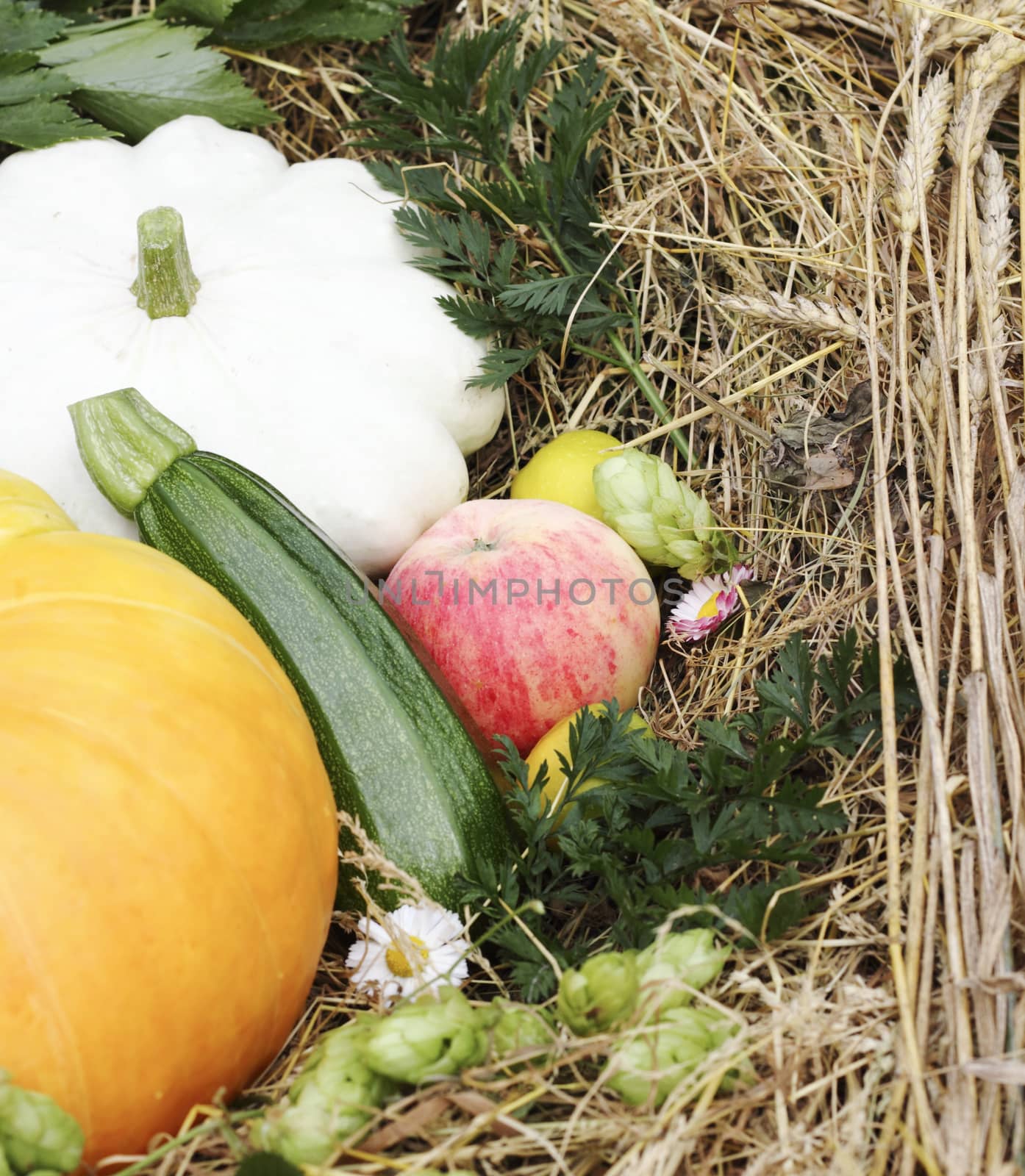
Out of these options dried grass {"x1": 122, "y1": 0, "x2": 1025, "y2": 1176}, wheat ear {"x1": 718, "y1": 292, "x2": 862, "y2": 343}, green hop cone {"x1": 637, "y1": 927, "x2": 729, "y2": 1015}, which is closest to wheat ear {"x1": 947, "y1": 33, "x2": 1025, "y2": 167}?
dried grass {"x1": 122, "y1": 0, "x2": 1025, "y2": 1176}

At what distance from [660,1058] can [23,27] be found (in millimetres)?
2279

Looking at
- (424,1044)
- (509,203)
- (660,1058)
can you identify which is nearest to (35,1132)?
(424,1044)

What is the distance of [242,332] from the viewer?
195 centimetres

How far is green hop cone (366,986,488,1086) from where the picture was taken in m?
1.05

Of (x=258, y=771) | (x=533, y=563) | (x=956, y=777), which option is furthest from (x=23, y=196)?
(x=956, y=777)

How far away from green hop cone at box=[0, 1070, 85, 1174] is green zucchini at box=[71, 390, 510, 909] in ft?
1.90

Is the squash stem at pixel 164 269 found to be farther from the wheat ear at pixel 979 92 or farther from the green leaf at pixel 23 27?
the wheat ear at pixel 979 92

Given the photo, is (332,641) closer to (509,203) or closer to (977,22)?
(509,203)

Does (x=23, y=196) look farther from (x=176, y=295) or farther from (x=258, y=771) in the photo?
(x=258, y=771)

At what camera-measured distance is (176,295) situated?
1923mm

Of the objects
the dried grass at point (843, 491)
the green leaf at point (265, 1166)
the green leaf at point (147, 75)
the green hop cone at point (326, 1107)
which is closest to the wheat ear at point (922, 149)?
the dried grass at point (843, 491)

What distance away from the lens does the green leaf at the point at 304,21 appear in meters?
2.32

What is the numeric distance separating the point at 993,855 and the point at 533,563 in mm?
827

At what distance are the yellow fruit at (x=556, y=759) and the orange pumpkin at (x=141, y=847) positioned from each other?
36cm
